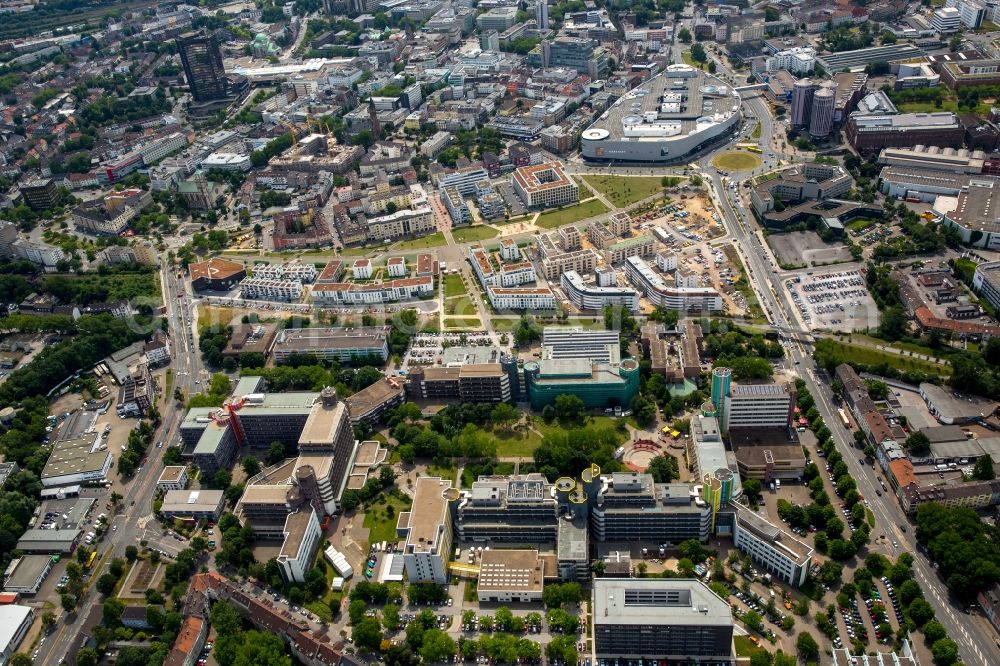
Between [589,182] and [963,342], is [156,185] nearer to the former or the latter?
[589,182]

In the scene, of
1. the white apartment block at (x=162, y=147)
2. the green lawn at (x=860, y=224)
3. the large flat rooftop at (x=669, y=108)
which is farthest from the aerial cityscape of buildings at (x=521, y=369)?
the green lawn at (x=860, y=224)

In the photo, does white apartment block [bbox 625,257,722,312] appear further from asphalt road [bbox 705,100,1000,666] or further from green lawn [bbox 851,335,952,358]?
green lawn [bbox 851,335,952,358]

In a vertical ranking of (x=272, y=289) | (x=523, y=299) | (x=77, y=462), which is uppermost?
(x=523, y=299)

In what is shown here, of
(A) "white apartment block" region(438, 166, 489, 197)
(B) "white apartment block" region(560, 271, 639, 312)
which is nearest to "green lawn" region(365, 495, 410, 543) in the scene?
(B) "white apartment block" region(560, 271, 639, 312)

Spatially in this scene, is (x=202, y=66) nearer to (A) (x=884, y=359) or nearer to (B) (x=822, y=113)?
(B) (x=822, y=113)

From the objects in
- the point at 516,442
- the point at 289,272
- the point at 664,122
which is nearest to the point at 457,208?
the point at 289,272

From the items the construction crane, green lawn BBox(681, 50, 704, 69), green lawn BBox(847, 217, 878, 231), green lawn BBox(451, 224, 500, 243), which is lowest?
green lawn BBox(451, 224, 500, 243)

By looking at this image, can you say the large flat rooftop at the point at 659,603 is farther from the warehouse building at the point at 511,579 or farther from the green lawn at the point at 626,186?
the green lawn at the point at 626,186
